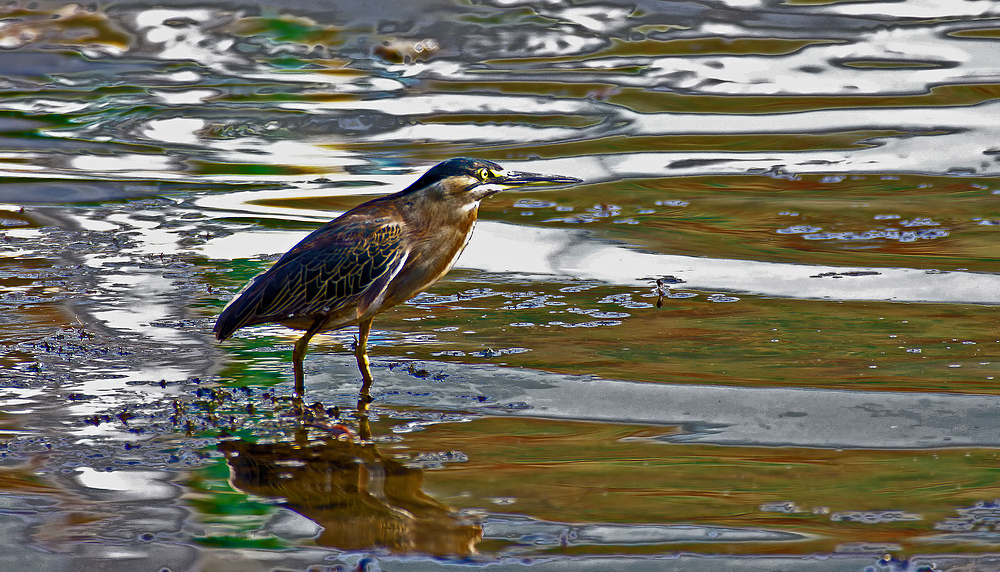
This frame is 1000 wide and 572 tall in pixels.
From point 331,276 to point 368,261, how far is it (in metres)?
0.21

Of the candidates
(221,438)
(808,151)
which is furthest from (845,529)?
(808,151)

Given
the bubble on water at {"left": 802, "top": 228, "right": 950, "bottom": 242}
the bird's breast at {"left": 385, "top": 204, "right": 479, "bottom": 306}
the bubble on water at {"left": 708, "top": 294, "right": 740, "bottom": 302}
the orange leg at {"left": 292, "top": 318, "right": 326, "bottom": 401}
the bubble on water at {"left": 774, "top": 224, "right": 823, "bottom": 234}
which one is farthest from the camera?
the bubble on water at {"left": 774, "top": 224, "right": 823, "bottom": 234}

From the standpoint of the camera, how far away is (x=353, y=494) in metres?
5.28

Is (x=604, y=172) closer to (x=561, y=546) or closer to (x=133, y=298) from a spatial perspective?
(x=133, y=298)

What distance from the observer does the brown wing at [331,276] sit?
639 cm

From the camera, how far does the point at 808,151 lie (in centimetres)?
1329

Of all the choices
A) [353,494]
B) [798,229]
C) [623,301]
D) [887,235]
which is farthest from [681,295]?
[353,494]

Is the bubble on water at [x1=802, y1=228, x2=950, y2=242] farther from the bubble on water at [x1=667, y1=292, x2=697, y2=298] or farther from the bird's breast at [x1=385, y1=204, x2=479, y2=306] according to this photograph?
the bird's breast at [x1=385, y1=204, x2=479, y2=306]

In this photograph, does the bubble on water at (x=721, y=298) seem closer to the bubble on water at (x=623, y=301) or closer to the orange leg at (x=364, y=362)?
the bubble on water at (x=623, y=301)

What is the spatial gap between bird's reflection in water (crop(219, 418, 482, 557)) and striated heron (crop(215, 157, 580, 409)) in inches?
28.6

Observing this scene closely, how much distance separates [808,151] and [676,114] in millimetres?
1885

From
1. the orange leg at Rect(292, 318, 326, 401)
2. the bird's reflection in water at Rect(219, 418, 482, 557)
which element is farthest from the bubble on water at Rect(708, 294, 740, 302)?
the bird's reflection in water at Rect(219, 418, 482, 557)

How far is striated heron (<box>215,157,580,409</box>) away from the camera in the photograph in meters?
6.41

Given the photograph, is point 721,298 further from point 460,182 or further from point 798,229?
point 460,182
